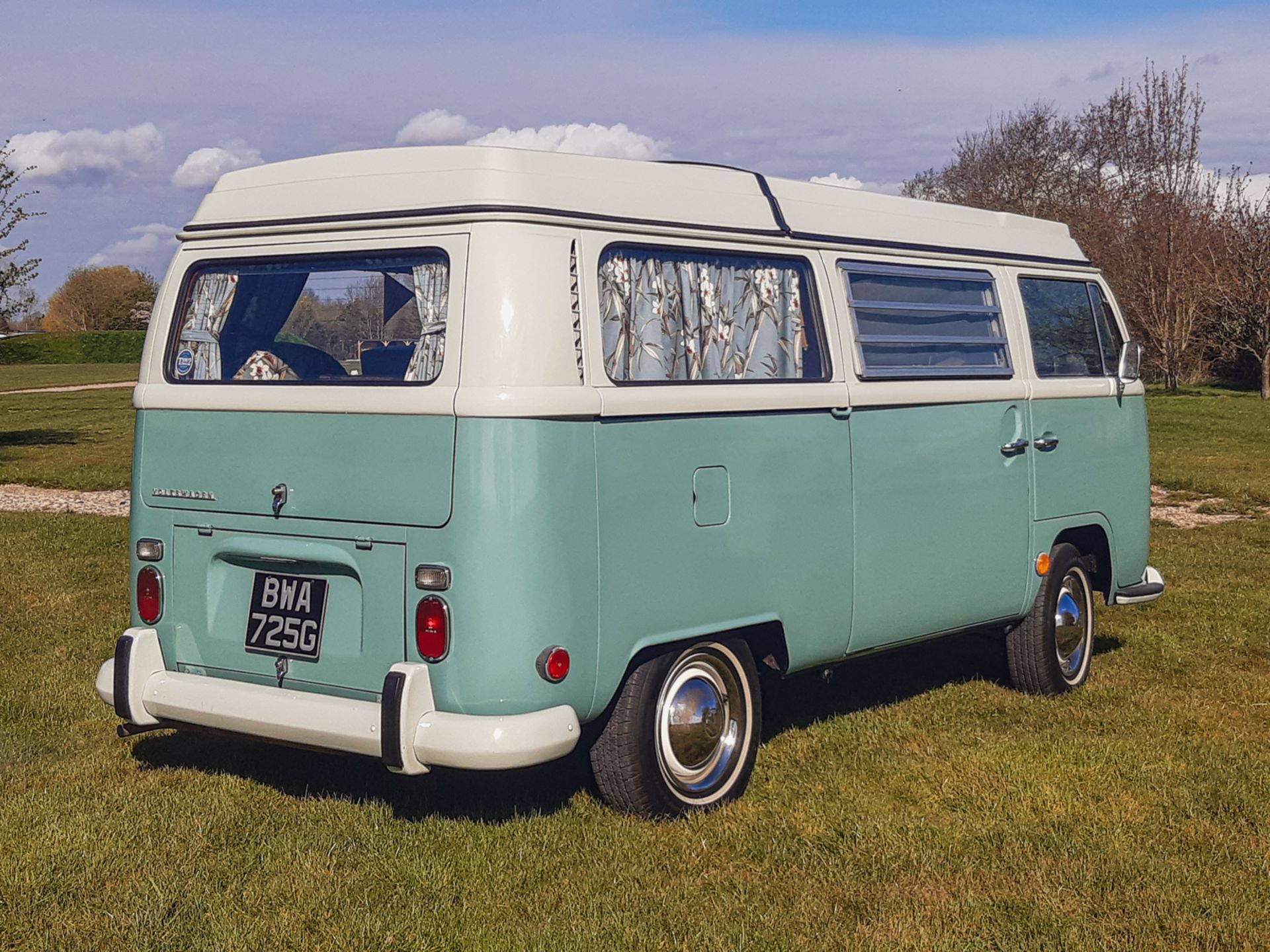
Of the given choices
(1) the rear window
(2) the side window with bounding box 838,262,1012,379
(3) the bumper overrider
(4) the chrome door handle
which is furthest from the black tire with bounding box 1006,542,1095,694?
(1) the rear window

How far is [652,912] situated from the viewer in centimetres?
455

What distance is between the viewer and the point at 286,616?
5.21 meters

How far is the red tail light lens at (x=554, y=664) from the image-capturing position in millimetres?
4812

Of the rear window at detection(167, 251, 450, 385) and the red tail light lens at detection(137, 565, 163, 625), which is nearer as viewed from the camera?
the rear window at detection(167, 251, 450, 385)

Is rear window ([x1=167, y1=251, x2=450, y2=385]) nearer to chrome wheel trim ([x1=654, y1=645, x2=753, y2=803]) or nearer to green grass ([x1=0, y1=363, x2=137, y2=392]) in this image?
chrome wheel trim ([x1=654, y1=645, x2=753, y2=803])

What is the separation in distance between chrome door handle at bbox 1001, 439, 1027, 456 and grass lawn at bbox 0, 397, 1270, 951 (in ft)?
3.99

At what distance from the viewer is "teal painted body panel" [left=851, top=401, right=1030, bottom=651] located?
6.15m

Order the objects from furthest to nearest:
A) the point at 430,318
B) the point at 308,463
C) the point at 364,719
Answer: the point at 308,463 < the point at 430,318 < the point at 364,719

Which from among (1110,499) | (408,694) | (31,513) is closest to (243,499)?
(408,694)

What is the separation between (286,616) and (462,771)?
107cm

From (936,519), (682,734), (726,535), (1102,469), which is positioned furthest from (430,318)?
(1102,469)

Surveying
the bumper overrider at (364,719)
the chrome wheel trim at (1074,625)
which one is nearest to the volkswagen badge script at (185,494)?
the bumper overrider at (364,719)

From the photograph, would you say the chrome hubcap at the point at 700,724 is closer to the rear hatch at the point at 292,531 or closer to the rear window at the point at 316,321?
the rear hatch at the point at 292,531

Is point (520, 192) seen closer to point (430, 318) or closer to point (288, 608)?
point (430, 318)
